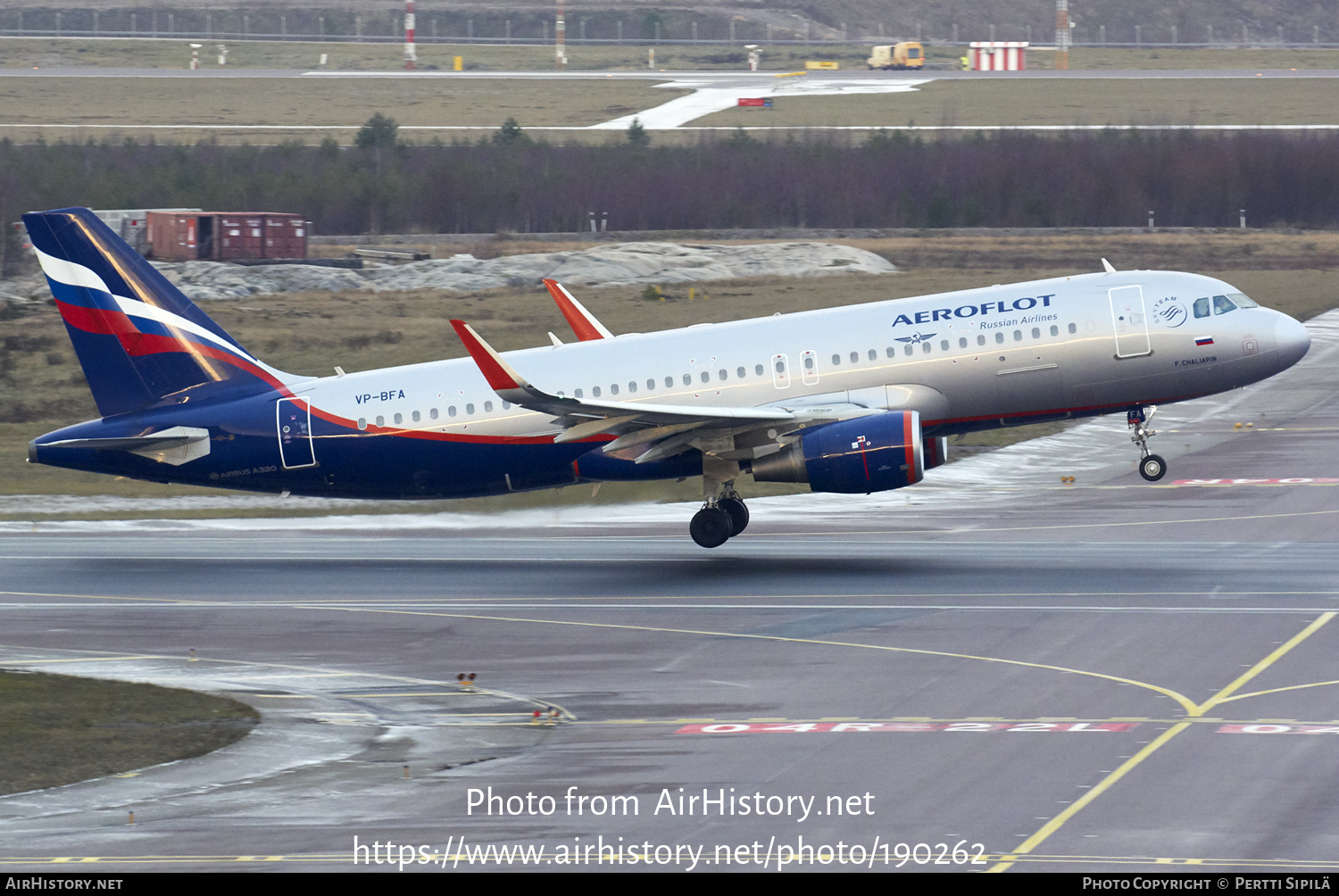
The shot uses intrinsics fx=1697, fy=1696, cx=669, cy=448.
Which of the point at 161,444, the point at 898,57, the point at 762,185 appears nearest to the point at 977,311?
the point at 161,444

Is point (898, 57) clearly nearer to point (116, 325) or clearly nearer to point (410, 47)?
point (410, 47)

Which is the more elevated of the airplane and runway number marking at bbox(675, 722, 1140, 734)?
the airplane

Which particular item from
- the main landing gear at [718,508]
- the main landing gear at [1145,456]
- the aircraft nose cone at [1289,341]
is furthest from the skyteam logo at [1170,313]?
the main landing gear at [718,508]

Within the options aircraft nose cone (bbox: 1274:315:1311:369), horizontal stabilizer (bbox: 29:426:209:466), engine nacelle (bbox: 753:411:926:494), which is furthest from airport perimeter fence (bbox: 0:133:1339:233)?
engine nacelle (bbox: 753:411:926:494)

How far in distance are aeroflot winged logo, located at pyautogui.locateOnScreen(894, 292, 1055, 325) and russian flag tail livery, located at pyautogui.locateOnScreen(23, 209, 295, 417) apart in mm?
14489

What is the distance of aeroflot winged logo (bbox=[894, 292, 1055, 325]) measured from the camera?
36.2 metres

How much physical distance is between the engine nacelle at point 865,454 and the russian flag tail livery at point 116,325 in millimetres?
12657

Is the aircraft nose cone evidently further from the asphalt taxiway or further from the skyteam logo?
the asphalt taxiway

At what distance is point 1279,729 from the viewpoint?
21859 millimetres

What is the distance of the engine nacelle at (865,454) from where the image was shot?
34062mm

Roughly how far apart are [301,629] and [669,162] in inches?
3682

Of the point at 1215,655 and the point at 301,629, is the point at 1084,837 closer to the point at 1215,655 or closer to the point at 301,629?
the point at 1215,655

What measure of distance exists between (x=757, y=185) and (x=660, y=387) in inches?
3263

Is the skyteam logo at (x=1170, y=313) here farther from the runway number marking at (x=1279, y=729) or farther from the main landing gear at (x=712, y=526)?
the runway number marking at (x=1279, y=729)
